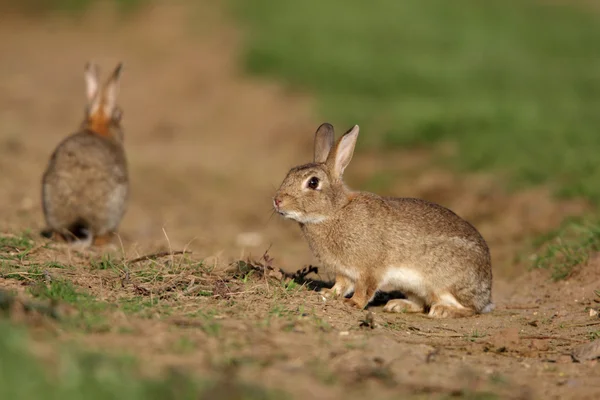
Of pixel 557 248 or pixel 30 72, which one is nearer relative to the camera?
pixel 557 248

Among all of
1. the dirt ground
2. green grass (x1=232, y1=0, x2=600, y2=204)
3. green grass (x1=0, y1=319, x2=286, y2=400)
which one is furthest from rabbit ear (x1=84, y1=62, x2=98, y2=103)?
green grass (x1=0, y1=319, x2=286, y2=400)

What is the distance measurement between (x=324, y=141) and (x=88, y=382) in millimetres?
3519

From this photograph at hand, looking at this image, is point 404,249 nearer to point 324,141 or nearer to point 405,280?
point 405,280

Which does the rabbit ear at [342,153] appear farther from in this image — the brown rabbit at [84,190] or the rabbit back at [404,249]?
the brown rabbit at [84,190]

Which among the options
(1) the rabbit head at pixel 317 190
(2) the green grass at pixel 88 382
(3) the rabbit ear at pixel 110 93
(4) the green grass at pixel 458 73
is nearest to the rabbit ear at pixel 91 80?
(3) the rabbit ear at pixel 110 93

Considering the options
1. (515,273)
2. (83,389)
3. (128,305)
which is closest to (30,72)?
(515,273)

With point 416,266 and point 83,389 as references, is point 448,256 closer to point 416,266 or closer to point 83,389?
point 416,266

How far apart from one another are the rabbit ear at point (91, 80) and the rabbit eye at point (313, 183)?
147 inches

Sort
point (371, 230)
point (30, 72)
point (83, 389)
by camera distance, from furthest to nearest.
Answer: point (30, 72)
point (371, 230)
point (83, 389)

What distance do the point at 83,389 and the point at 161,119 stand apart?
12.9 metres

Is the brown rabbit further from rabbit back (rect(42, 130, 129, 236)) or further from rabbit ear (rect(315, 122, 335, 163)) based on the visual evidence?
rabbit ear (rect(315, 122, 335, 163))

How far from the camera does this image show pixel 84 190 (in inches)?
308

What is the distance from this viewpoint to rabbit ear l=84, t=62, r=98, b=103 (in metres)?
9.18

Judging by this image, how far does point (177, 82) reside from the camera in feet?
58.3
